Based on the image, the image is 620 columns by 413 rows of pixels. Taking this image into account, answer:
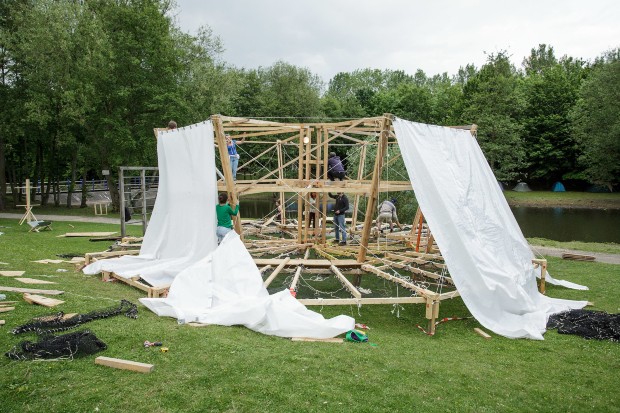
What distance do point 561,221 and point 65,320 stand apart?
29947 millimetres

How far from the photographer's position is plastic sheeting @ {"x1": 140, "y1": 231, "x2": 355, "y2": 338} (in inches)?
253

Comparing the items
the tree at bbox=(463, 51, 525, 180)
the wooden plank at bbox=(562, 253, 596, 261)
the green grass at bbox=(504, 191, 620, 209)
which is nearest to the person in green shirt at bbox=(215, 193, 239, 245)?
the wooden plank at bbox=(562, 253, 596, 261)

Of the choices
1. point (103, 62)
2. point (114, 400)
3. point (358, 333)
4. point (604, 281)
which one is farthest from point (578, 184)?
point (114, 400)

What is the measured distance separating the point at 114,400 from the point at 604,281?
1072 centimetres

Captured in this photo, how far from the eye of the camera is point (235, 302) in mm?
6945

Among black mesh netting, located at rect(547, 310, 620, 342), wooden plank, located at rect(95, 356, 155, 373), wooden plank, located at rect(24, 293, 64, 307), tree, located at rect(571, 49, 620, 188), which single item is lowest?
black mesh netting, located at rect(547, 310, 620, 342)

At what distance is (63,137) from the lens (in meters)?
23.1

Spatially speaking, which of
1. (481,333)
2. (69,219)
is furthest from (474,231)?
(69,219)

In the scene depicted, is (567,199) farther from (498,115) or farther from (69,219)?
(69,219)

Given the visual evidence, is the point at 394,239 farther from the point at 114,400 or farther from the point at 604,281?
the point at 114,400

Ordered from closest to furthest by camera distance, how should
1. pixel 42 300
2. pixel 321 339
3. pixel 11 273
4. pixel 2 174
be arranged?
pixel 321 339
pixel 42 300
pixel 11 273
pixel 2 174

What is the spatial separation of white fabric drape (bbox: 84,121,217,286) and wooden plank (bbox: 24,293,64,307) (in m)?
1.72

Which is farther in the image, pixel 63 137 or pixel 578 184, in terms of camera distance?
pixel 578 184

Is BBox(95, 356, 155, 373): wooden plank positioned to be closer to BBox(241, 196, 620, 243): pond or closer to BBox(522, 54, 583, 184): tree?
BBox(241, 196, 620, 243): pond
